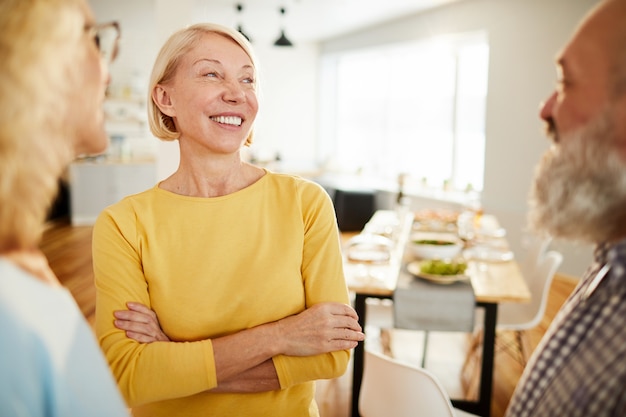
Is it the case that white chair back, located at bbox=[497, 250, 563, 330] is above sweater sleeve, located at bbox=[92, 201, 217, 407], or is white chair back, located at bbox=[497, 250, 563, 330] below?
below

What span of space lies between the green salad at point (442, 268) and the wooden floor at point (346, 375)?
890 mm

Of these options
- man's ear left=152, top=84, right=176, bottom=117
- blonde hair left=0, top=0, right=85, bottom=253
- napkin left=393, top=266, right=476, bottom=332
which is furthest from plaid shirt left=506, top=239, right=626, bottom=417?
napkin left=393, top=266, right=476, bottom=332

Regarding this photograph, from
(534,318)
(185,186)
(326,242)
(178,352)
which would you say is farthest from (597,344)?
(534,318)

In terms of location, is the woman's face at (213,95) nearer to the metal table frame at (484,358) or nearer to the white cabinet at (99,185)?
the metal table frame at (484,358)

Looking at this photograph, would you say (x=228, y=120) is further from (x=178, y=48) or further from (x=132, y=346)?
(x=132, y=346)

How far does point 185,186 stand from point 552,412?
940 millimetres

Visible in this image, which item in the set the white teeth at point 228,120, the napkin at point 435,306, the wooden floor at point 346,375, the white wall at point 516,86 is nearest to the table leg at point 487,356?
the napkin at point 435,306

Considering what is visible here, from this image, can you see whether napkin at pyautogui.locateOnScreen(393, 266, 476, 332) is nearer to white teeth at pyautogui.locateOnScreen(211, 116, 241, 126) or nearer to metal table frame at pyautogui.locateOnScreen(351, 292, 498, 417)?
metal table frame at pyautogui.locateOnScreen(351, 292, 498, 417)

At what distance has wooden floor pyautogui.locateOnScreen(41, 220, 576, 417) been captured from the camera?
10.5 feet

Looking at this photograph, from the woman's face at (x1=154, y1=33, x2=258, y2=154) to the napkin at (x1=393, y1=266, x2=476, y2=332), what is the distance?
1513mm

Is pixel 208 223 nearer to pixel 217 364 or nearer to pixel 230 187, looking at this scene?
pixel 230 187

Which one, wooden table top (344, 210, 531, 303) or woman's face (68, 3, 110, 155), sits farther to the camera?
wooden table top (344, 210, 531, 303)

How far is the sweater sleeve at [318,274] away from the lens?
1.24m

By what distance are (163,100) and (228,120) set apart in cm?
19
